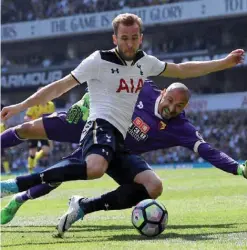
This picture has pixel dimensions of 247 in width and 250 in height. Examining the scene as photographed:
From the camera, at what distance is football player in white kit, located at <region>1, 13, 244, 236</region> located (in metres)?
6.82

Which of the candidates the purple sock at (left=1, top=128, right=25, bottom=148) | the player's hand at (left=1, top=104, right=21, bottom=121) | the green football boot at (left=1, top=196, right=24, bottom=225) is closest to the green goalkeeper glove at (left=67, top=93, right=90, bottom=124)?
the purple sock at (left=1, top=128, right=25, bottom=148)

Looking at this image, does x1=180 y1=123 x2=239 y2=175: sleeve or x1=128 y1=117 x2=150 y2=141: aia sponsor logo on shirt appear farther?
x1=128 y1=117 x2=150 y2=141: aia sponsor logo on shirt

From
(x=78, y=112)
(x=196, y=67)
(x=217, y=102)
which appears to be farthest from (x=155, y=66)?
(x=217, y=102)

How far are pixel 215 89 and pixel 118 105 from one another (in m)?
35.0

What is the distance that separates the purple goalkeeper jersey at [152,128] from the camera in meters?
8.73

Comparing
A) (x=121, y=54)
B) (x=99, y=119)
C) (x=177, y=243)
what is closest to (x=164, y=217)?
(x=177, y=243)

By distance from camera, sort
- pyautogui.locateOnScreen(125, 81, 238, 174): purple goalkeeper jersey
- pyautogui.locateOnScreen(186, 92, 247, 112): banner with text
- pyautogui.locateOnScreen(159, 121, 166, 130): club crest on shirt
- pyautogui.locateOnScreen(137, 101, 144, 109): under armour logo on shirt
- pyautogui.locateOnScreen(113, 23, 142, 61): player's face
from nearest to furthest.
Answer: pyautogui.locateOnScreen(113, 23, 142, 61): player's face, pyautogui.locateOnScreen(125, 81, 238, 174): purple goalkeeper jersey, pyautogui.locateOnScreen(159, 121, 166, 130): club crest on shirt, pyautogui.locateOnScreen(137, 101, 144, 109): under armour logo on shirt, pyautogui.locateOnScreen(186, 92, 247, 112): banner with text

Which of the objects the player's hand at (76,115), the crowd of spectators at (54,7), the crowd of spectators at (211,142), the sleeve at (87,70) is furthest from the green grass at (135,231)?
the crowd of spectators at (54,7)

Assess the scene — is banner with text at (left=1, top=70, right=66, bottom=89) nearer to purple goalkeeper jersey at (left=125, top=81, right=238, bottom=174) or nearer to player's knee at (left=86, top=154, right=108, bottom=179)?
purple goalkeeper jersey at (left=125, top=81, right=238, bottom=174)

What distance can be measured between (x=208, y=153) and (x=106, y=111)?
1.60 meters

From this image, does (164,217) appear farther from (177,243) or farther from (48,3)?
(48,3)

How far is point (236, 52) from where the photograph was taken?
25.7 ft

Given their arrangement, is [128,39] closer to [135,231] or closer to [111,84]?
[111,84]

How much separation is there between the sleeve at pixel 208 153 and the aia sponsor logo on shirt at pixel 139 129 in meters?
0.50
